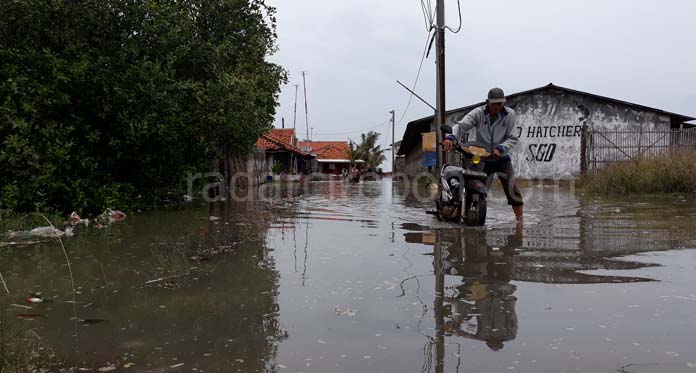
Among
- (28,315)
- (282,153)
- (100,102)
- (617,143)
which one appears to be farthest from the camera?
(282,153)

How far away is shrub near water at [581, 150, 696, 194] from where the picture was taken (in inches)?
489

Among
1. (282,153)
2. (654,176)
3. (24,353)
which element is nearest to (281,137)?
(282,153)

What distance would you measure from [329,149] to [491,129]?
7323 centimetres

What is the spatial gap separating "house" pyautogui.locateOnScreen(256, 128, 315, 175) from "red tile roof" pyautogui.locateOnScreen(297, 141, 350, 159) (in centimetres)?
1710

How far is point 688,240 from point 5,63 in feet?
34.9

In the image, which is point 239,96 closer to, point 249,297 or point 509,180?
point 509,180

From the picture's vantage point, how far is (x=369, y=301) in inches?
144

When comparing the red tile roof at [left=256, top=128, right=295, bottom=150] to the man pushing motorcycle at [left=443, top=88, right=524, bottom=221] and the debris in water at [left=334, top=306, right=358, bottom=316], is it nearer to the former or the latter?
the man pushing motorcycle at [left=443, top=88, right=524, bottom=221]

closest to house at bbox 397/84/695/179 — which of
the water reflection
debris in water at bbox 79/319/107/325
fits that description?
the water reflection

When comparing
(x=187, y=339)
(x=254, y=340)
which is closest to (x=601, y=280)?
(x=254, y=340)

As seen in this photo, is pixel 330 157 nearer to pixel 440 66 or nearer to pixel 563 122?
pixel 563 122

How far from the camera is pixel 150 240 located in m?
6.65

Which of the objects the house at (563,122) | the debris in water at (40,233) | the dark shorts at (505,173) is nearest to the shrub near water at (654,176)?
the dark shorts at (505,173)

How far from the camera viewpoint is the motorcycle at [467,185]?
23.8 feet
